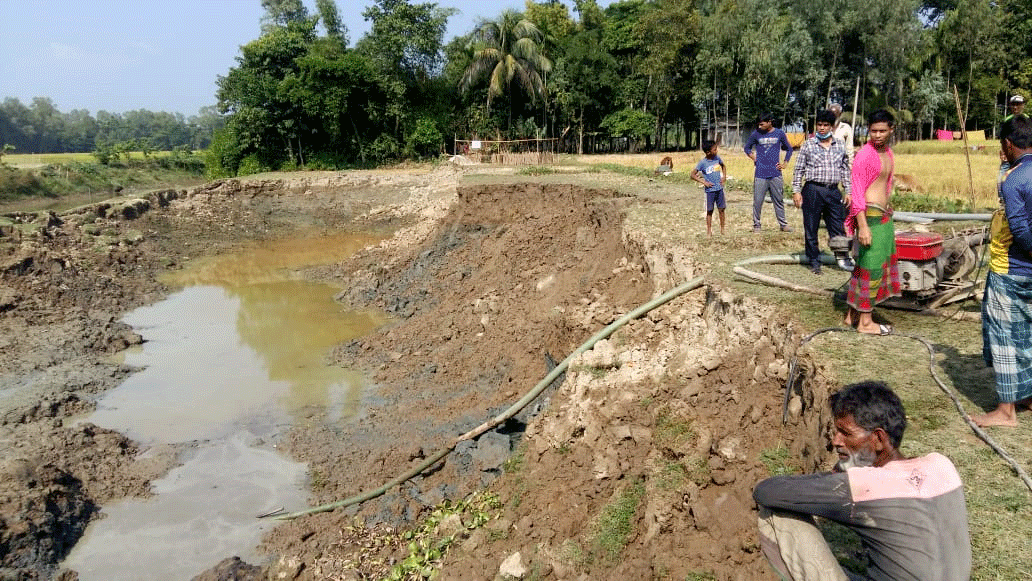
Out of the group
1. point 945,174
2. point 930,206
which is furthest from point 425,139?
point 930,206

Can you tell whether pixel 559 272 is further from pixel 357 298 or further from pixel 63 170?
pixel 63 170

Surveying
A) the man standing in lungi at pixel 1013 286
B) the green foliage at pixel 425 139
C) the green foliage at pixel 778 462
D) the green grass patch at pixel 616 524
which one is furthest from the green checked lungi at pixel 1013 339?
the green foliage at pixel 425 139

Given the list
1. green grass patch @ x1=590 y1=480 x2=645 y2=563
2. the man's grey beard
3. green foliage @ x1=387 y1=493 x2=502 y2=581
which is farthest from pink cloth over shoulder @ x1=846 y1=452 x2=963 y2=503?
green foliage @ x1=387 y1=493 x2=502 y2=581

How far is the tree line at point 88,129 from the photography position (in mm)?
83625

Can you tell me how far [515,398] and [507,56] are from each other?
1214 inches

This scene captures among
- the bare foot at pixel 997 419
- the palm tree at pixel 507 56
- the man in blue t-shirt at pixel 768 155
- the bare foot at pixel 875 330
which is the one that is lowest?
the bare foot at pixel 997 419

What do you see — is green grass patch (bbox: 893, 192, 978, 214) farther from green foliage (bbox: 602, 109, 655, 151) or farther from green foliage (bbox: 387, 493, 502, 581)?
green foliage (bbox: 602, 109, 655, 151)

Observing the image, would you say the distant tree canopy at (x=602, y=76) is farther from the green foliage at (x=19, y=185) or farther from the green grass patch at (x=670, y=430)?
the green grass patch at (x=670, y=430)

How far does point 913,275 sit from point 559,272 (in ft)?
22.9

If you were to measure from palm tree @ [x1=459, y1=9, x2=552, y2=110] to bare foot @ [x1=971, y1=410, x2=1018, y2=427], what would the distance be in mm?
33771

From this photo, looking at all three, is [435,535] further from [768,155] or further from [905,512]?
[768,155]

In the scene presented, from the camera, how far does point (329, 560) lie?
588 centimetres

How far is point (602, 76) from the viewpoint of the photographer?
40.0 metres

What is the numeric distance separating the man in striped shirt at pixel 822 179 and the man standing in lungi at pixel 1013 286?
2.95 meters
